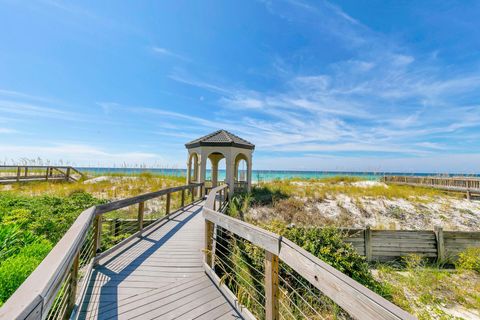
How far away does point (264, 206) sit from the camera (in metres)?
10.8

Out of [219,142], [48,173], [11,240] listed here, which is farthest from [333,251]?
[48,173]

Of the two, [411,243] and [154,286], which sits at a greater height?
[154,286]

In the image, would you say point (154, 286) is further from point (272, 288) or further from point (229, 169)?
point (229, 169)

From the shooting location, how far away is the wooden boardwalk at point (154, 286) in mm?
2572

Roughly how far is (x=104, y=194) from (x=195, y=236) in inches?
356

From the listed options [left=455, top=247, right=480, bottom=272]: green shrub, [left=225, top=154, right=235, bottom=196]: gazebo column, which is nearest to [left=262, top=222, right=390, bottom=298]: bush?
[left=455, top=247, right=480, bottom=272]: green shrub

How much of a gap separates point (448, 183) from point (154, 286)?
923 inches

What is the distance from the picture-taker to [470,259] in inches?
239

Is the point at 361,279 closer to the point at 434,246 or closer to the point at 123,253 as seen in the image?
the point at 434,246

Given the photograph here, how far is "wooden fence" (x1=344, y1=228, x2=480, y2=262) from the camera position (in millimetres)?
6781

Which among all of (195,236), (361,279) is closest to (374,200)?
(361,279)

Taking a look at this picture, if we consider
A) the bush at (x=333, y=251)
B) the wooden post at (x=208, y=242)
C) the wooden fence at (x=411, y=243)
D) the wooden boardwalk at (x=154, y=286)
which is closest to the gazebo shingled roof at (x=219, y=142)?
the bush at (x=333, y=251)

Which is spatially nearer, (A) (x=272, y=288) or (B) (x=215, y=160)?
(A) (x=272, y=288)

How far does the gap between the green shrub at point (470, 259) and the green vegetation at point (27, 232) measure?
32.4 ft
